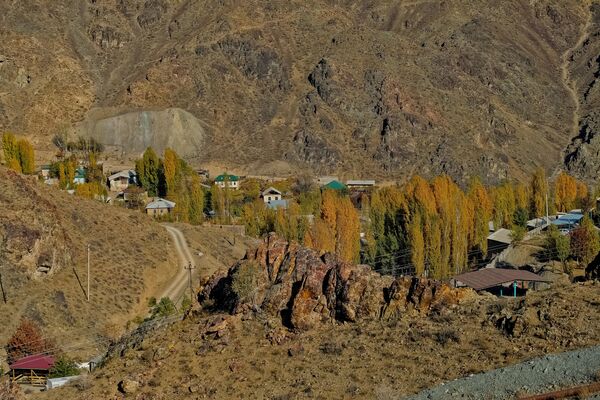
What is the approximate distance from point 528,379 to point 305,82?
134747 mm

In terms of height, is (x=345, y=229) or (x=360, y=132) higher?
(x=360, y=132)

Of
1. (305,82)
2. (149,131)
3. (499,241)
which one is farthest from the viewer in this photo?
(305,82)

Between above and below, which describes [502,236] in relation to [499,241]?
above

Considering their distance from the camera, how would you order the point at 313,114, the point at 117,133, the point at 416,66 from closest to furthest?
the point at 117,133
the point at 313,114
the point at 416,66

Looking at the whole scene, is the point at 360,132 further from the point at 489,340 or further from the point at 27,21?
the point at 489,340

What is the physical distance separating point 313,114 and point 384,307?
389 ft

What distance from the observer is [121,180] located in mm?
109125

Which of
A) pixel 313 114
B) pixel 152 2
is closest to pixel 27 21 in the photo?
pixel 152 2

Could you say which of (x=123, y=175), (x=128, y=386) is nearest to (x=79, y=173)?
(x=123, y=175)

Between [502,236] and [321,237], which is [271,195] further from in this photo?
[502,236]

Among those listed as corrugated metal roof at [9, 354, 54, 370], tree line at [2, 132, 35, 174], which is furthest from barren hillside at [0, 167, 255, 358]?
tree line at [2, 132, 35, 174]

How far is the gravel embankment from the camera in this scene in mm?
17531

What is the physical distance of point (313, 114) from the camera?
463ft

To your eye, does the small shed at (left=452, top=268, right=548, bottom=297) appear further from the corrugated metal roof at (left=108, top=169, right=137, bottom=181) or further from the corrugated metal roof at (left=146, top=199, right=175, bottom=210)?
the corrugated metal roof at (left=108, top=169, right=137, bottom=181)
